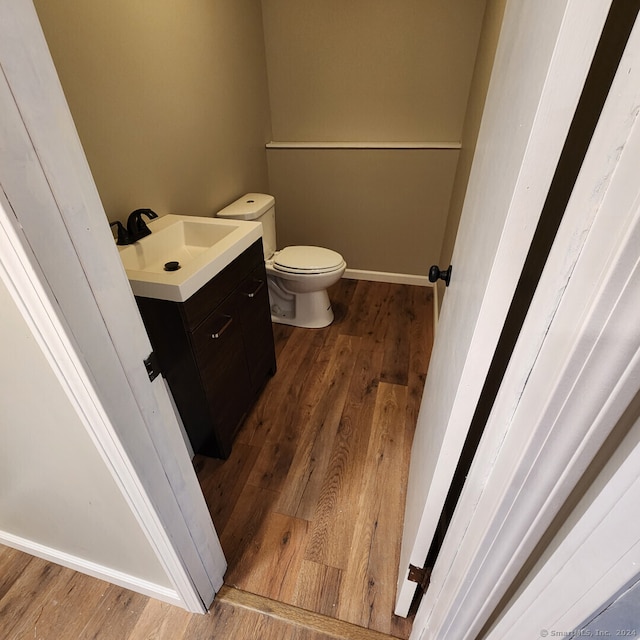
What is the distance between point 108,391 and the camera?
0.62 m

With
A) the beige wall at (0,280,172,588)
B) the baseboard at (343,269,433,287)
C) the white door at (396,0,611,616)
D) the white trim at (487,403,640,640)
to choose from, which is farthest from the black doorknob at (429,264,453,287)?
the baseboard at (343,269,433,287)

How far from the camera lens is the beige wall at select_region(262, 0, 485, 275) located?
2090 millimetres

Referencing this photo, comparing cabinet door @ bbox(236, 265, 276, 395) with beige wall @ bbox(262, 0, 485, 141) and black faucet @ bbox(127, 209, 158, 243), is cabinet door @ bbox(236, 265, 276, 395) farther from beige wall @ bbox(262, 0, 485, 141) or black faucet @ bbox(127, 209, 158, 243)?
beige wall @ bbox(262, 0, 485, 141)

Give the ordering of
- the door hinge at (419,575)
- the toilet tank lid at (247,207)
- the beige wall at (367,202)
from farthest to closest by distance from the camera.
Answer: the beige wall at (367,202) → the toilet tank lid at (247,207) → the door hinge at (419,575)

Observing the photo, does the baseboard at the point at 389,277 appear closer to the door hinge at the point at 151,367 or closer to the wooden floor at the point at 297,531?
the wooden floor at the point at 297,531

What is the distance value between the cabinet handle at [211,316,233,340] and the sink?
204 millimetres

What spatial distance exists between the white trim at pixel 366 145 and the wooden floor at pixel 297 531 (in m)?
1.36

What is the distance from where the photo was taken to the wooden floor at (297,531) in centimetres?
108

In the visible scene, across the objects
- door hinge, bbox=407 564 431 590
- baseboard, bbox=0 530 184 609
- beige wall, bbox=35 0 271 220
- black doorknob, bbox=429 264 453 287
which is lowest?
baseboard, bbox=0 530 184 609

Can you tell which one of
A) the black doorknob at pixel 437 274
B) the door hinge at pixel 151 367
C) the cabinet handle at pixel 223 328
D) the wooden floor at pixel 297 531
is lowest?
the wooden floor at pixel 297 531

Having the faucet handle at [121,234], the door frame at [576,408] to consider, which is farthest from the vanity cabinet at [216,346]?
the door frame at [576,408]

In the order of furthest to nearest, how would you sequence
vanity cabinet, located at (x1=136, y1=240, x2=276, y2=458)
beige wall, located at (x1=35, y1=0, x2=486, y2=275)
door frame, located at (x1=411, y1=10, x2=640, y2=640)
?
beige wall, located at (x1=35, y1=0, x2=486, y2=275) → vanity cabinet, located at (x1=136, y1=240, x2=276, y2=458) → door frame, located at (x1=411, y1=10, x2=640, y2=640)

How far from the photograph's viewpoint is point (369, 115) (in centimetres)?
238

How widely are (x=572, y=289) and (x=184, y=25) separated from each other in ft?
6.35
